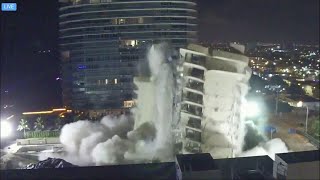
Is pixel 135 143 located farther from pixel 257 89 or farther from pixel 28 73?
pixel 28 73

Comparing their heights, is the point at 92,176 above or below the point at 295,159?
below

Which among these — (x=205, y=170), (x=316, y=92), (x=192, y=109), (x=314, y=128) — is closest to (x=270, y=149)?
(x=192, y=109)

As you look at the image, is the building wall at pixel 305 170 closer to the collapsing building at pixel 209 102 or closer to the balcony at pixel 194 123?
the collapsing building at pixel 209 102

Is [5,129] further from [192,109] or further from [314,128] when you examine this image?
[314,128]

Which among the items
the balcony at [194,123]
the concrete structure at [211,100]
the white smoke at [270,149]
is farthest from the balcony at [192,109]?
the white smoke at [270,149]

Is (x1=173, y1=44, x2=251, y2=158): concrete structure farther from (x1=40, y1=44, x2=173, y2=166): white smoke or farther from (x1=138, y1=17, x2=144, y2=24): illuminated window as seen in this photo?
(x1=138, y1=17, x2=144, y2=24): illuminated window

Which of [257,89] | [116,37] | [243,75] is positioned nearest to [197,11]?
[116,37]

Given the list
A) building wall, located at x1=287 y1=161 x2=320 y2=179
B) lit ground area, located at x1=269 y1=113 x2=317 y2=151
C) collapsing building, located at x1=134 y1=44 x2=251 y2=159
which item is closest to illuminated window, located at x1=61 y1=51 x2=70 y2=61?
lit ground area, located at x1=269 y1=113 x2=317 y2=151
